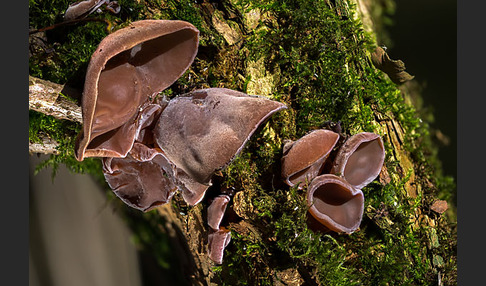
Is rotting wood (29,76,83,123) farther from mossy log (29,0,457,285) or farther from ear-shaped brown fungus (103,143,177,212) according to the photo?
ear-shaped brown fungus (103,143,177,212)

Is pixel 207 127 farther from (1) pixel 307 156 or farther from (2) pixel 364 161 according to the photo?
(2) pixel 364 161

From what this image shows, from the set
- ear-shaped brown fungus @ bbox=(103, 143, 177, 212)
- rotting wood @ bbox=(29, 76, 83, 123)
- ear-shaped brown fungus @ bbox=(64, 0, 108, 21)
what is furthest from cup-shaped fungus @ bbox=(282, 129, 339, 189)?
ear-shaped brown fungus @ bbox=(64, 0, 108, 21)

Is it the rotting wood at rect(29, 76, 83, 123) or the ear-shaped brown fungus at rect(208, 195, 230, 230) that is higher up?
the rotting wood at rect(29, 76, 83, 123)

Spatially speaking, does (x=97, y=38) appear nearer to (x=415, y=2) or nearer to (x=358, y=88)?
(x=358, y=88)

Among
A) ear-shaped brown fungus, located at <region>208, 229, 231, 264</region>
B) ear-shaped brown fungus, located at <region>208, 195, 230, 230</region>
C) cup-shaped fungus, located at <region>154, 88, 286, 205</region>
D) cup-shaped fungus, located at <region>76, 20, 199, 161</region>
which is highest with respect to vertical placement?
cup-shaped fungus, located at <region>76, 20, 199, 161</region>

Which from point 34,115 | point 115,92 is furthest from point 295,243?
point 34,115

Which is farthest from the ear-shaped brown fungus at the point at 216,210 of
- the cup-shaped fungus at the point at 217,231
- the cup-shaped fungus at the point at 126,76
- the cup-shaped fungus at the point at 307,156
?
the cup-shaped fungus at the point at 126,76

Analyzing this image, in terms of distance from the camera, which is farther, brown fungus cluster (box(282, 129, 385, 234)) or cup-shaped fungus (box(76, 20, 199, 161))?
brown fungus cluster (box(282, 129, 385, 234))
